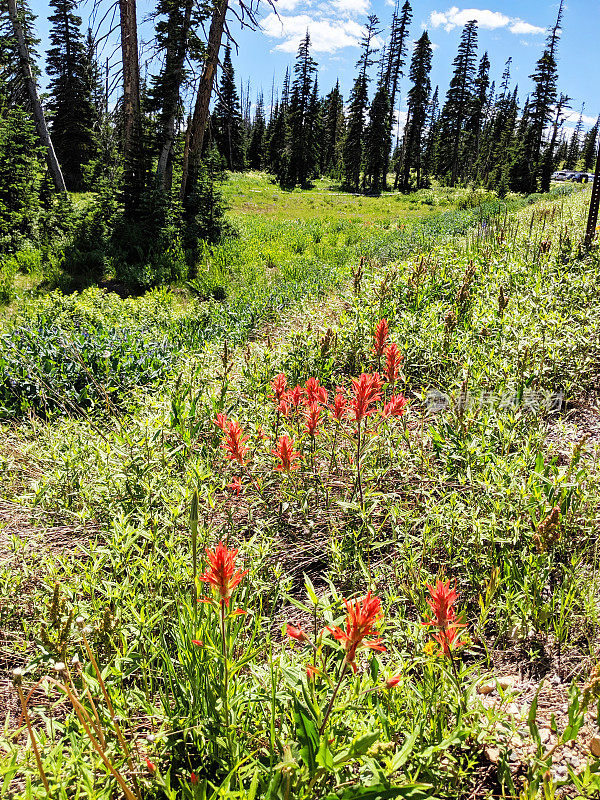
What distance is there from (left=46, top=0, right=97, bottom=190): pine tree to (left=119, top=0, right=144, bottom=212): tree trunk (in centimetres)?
2154

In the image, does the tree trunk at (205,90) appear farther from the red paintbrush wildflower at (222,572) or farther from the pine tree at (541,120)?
the pine tree at (541,120)

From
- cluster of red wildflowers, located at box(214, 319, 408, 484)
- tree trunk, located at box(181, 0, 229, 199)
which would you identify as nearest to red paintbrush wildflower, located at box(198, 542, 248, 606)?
cluster of red wildflowers, located at box(214, 319, 408, 484)

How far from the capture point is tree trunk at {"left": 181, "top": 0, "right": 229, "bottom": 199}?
10.1 metres

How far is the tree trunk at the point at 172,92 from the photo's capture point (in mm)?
9570

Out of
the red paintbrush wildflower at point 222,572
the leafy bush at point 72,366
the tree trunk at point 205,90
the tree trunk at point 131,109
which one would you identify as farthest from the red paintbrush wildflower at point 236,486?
the tree trunk at point 205,90

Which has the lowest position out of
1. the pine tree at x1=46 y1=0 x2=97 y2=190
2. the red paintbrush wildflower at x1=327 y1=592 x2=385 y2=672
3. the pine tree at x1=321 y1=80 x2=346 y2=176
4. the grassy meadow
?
the grassy meadow

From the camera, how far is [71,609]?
2.00 meters

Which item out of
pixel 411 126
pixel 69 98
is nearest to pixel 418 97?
pixel 411 126

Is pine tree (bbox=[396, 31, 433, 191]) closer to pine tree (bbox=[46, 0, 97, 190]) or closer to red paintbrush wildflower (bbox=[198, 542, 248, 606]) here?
pine tree (bbox=[46, 0, 97, 190])

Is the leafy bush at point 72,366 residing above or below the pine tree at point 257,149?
below

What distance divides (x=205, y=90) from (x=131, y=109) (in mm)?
1876

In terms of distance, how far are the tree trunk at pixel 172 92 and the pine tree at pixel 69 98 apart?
22751 millimetres

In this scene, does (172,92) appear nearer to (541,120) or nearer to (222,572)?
(222,572)

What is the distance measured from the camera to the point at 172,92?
10.1 m
